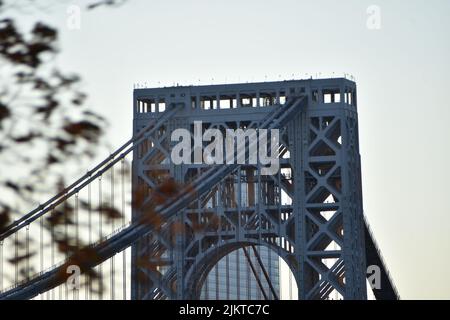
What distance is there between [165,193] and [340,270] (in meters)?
63.2

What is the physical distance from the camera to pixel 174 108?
86812 mm

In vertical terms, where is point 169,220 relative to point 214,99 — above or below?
below

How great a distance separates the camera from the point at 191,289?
84.9 metres

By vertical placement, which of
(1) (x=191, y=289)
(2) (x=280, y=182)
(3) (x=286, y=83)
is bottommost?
(1) (x=191, y=289)

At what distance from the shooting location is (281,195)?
85000 mm

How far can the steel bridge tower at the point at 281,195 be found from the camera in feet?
276

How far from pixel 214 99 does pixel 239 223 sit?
295 inches

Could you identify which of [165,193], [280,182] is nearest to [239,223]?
[280,182]

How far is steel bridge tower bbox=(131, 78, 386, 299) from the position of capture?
276 ft
